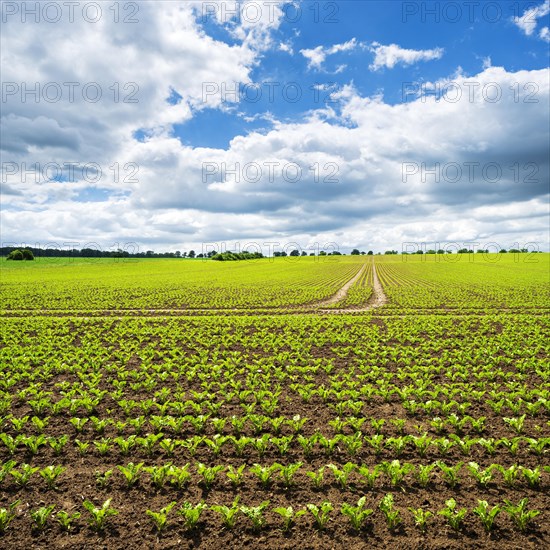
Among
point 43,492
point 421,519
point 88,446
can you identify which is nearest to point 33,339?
point 88,446

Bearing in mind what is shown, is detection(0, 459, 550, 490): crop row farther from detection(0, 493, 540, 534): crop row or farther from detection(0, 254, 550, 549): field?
detection(0, 493, 540, 534): crop row

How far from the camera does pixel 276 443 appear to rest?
26.6 ft

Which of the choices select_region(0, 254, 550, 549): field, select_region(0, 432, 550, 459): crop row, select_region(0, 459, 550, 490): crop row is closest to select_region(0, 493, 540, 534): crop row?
select_region(0, 254, 550, 549): field

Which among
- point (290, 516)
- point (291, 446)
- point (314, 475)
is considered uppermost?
point (314, 475)

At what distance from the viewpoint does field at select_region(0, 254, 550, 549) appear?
5.95 meters

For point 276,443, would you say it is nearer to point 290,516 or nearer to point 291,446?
point 291,446

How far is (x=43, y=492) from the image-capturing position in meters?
6.86

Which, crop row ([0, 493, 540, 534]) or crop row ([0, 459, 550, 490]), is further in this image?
crop row ([0, 459, 550, 490])

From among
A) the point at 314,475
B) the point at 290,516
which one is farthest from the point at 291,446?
the point at 290,516

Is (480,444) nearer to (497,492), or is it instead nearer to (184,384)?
(497,492)

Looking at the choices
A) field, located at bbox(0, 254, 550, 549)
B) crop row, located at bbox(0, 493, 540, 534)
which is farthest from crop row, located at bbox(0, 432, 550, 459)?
crop row, located at bbox(0, 493, 540, 534)

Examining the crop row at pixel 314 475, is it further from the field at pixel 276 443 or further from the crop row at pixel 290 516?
the crop row at pixel 290 516

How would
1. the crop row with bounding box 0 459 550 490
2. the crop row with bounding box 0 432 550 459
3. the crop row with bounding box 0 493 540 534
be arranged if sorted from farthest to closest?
the crop row with bounding box 0 432 550 459
the crop row with bounding box 0 459 550 490
the crop row with bounding box 0 493 540 534

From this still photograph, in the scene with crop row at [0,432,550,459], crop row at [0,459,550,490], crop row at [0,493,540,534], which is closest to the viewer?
crop row at [0,493,540,534]
